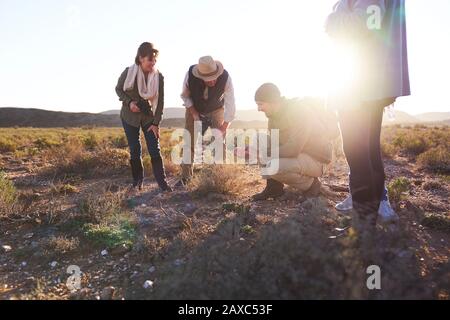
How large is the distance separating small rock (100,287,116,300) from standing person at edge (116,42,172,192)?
258cm

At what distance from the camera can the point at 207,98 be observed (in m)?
5.29

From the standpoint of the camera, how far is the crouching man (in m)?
4.30

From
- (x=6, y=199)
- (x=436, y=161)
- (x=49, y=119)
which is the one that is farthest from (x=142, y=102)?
(x=49, y=119)

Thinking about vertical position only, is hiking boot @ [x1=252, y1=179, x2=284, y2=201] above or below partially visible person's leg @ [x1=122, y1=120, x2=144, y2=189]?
below

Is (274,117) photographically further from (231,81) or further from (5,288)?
(5,288)

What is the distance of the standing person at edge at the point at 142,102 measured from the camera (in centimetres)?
488

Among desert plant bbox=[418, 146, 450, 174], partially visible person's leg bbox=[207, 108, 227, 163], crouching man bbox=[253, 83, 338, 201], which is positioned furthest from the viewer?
desert plant bbox=[418, 146, 450, 174]

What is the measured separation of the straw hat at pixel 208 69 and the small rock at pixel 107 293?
3.15 meters

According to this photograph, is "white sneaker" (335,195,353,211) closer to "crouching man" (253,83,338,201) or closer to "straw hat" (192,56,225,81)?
"crouching man" (253,83,338,201)

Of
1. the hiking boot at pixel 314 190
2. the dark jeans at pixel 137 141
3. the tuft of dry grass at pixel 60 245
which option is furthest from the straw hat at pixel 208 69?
the tuft of dry grass at pixel 60 245

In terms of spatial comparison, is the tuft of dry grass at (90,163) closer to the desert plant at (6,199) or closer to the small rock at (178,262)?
the desert plant at (6,199)

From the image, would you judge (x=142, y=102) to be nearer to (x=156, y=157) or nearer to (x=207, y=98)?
(x=156, y=157)

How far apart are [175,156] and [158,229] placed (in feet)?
11.7

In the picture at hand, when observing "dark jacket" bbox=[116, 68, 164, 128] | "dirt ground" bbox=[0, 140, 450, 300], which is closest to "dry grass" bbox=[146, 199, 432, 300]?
"dirt ground" bbox=[0, 140, 450, 300]
